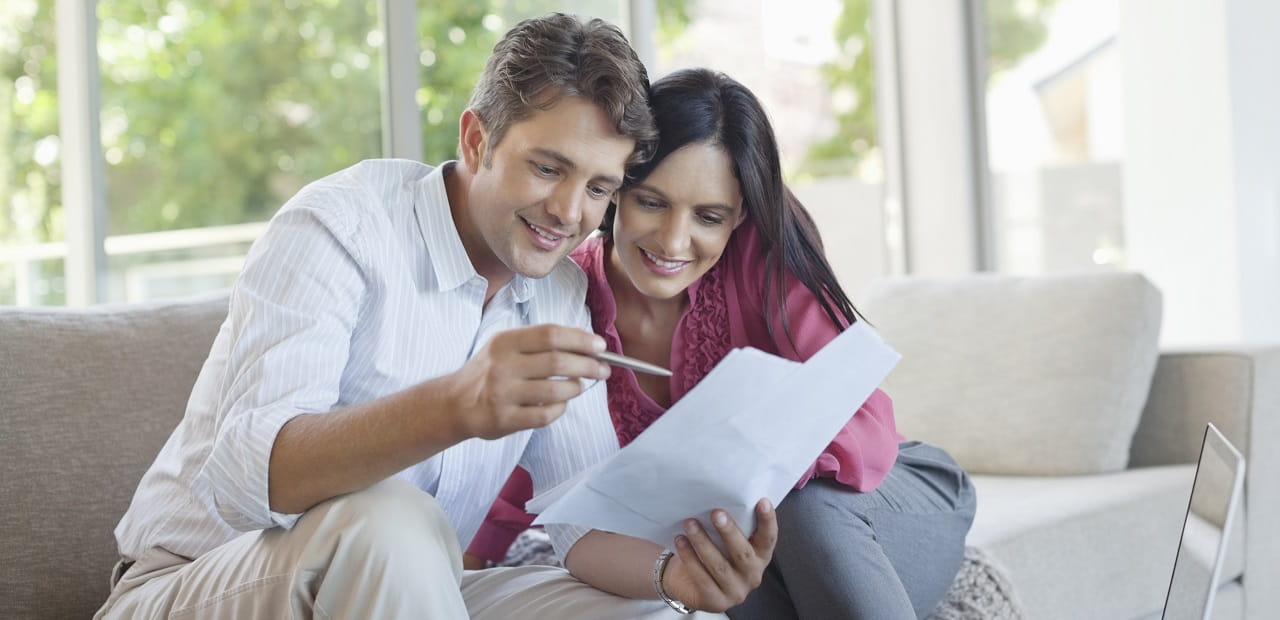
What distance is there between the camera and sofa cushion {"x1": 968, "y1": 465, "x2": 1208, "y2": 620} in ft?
6.57

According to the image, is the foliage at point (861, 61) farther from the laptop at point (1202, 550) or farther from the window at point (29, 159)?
the laptop at point (1202, 550)

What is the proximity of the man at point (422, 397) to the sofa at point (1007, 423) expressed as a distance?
179 mm

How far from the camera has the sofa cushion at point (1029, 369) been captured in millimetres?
2523

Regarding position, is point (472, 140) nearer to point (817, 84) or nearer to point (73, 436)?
point (73, 436)

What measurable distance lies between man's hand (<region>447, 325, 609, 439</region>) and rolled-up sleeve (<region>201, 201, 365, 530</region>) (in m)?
0.25

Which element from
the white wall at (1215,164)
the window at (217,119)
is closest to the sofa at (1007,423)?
the white wall at (1215,164)

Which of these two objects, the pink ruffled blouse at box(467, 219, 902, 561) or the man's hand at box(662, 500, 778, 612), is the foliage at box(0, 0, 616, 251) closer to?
the pink ruffled blouse at box(467, 219, 902, 561)

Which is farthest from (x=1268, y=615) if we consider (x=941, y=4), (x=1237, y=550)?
(x=941, y=4)

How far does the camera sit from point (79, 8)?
2656 mm

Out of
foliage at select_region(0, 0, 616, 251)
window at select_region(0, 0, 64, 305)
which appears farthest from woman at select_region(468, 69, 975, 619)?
window at select_region(0, 0, 64, 305)

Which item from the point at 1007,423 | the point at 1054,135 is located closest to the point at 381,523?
the point at 1007,423

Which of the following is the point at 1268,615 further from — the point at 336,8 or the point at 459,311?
the point at 336,8

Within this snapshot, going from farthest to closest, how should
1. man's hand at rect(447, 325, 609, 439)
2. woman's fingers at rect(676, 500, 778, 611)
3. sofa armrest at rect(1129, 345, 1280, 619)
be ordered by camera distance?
sofa armrest at rect(1129, 345, 1280, 619) < woman's fingers at rect(676, 500, 778, 611) < man's hand at rect(447, 325, 609, 439)

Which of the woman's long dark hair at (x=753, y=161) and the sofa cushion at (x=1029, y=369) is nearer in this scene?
the woman's long dark hair at (x=753, y=161)
